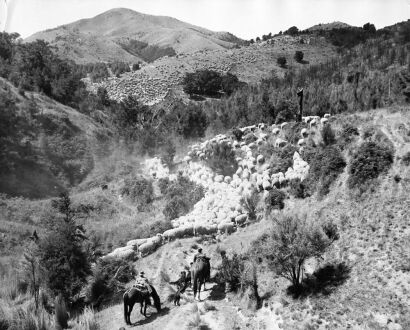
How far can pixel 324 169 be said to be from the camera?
57.5ft

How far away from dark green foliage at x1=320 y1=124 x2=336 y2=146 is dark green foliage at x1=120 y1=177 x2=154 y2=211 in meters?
14.8

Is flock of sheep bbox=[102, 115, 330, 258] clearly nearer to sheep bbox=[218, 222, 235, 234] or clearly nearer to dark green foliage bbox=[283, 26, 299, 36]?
sheep bbox=[218, 222, 235, 234]

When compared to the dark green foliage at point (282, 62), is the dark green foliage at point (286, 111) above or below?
below

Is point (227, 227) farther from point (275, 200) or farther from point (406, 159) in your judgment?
point (406, 159)

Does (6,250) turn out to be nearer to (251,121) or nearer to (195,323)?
(195,323)

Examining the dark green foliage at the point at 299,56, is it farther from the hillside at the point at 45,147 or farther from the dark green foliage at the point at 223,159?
the dark green foliage at the point at 223,159

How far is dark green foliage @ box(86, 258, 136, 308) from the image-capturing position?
1616cm

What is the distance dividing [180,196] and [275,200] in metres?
9.65

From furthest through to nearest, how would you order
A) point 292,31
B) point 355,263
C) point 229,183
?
point 292,31 → point 229,183 → point 355,263

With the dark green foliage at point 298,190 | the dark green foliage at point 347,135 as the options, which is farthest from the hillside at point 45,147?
the dark green foliage at point 347,135

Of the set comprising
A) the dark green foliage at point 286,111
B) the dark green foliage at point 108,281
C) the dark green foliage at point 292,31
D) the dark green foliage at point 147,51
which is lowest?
the dark green foliage at point 108,281

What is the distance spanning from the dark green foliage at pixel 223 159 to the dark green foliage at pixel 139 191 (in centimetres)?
580

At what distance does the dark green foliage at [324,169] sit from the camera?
1705 cm

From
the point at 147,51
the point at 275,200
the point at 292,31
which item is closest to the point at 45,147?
the point at 275,200
